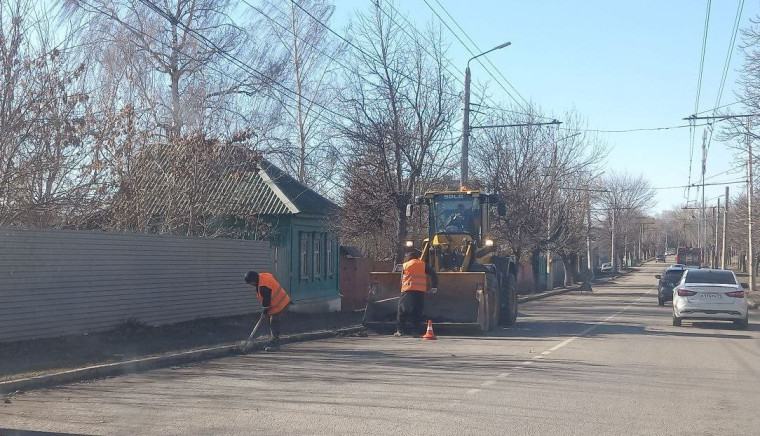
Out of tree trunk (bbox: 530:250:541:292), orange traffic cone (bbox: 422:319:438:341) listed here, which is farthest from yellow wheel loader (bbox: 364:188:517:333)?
tree trunk (bbox: 530:250:541:292)

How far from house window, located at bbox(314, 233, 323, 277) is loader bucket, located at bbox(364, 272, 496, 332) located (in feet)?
28.5

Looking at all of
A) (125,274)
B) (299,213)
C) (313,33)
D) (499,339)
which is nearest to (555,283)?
(313,33)

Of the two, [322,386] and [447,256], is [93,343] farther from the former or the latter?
[447,256]

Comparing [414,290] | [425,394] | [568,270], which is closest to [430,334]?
[414,290]

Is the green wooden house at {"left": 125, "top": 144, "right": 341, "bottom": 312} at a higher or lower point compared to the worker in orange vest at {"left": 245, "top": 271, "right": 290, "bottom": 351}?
higher

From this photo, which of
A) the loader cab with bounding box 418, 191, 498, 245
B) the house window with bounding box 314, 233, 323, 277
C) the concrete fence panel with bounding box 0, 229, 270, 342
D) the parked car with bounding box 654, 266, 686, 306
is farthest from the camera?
the parked car with bounding box 654, 266, 686, 306

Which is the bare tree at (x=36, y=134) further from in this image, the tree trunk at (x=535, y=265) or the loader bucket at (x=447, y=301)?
the tree trunk at (x=535, y=265)

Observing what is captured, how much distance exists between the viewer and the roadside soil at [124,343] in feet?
37.7

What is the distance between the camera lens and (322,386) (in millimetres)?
10336

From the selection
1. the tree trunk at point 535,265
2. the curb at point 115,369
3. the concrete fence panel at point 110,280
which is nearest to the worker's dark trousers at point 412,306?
the curb at point 115,369

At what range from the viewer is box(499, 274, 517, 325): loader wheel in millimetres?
20703

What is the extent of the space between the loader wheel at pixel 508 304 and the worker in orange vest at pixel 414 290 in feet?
12.2

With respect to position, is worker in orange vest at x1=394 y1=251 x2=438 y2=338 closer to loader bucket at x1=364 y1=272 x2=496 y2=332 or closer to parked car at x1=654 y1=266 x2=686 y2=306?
loader bucket at x1=364 y1=272 x2=496 y2=332

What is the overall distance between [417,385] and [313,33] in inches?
989
